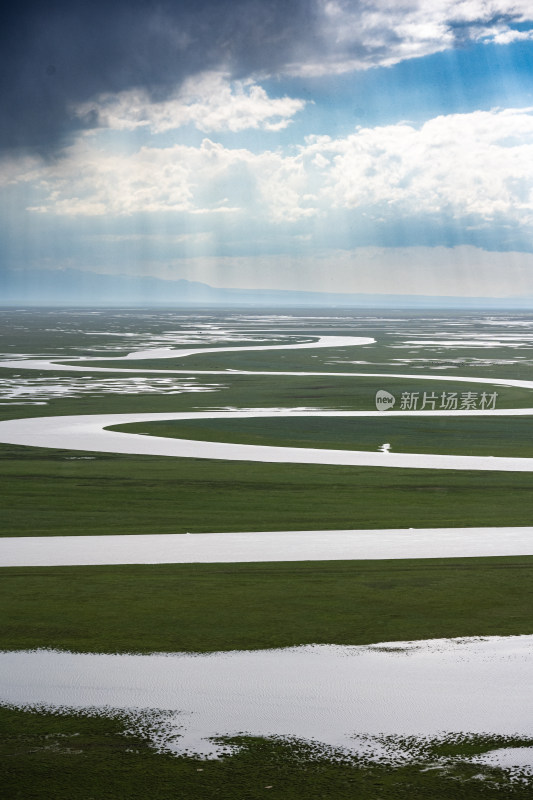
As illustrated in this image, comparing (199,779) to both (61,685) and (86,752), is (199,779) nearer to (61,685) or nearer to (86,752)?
(86,752)

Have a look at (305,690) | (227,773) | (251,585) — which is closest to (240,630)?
(251,585)

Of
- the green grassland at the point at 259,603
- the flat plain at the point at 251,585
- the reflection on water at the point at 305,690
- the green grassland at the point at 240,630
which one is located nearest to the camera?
the green grassland at the point at 240,630

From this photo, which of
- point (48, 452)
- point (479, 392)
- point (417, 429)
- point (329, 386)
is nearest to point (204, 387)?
point (329, 386)

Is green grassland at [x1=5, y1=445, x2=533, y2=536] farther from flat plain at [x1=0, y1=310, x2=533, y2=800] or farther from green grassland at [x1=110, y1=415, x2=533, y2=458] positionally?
green grassland at [x1=110, y1=415, x2=533, y2=458]

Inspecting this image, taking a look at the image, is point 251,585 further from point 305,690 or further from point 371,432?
point 371,432

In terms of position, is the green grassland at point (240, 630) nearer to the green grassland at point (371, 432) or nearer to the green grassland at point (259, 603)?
the green grassland at point (259, 603)

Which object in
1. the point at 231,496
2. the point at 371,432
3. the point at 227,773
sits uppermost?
the point at 227,773

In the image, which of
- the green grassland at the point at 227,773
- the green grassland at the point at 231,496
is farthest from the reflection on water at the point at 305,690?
the green grassland at the point at 231,496

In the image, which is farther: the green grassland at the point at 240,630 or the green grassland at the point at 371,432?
the green grassland at the point at 371,432

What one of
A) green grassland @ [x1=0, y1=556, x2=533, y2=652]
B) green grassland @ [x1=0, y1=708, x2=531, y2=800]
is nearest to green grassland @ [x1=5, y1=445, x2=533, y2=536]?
green grassland @ [x1=0, y1=556, x2=533, y2=652]
